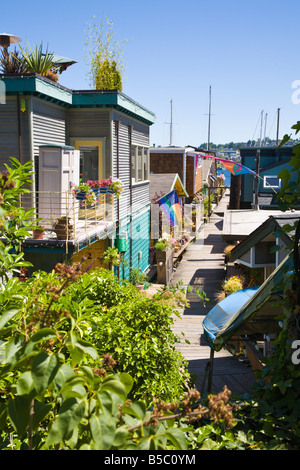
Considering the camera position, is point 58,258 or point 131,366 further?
point 58,258

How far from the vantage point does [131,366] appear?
5.11 metres

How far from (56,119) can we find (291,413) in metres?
13.4

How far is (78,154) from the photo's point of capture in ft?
46.5

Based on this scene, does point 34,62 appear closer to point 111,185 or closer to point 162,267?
point 111,185

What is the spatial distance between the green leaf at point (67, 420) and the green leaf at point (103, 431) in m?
0.06

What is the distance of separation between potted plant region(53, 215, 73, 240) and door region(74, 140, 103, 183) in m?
4.38

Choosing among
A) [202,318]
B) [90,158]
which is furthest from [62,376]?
[90,158]

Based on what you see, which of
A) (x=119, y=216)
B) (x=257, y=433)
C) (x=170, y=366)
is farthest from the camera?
(x=119, y=216)

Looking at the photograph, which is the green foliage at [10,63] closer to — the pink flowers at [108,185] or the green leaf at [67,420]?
the pink flowers at [108,185]

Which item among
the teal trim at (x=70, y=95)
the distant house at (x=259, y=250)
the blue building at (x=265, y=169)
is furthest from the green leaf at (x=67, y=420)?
the blue building at (x=265, y=169)

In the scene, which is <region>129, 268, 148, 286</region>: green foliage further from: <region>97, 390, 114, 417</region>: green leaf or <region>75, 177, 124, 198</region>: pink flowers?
→ <region>97, 390, 114, 417</region>: green leaf

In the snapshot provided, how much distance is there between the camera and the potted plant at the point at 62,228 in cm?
1217
